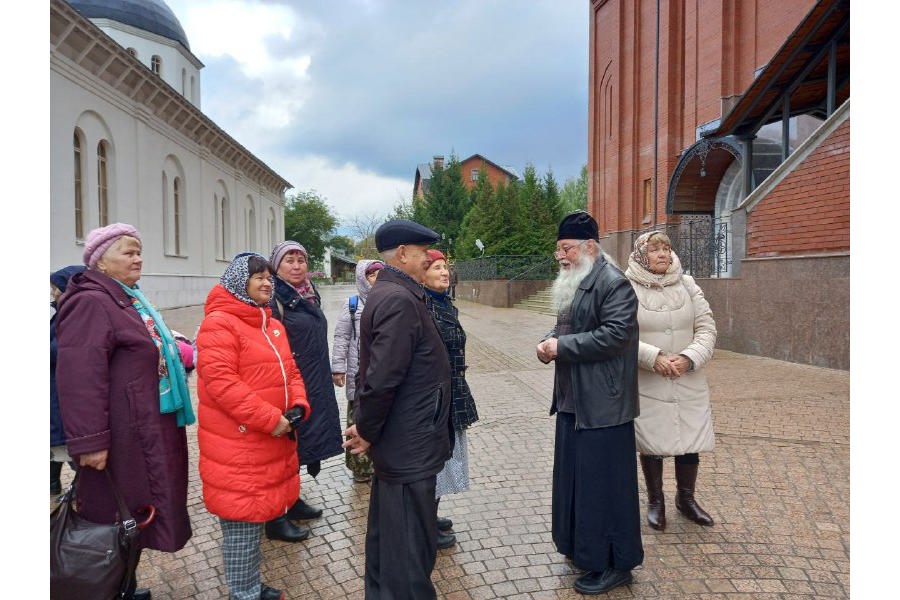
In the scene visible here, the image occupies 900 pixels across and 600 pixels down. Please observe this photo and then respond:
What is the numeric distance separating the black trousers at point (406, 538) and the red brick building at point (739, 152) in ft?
28.2

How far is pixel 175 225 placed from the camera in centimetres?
2638

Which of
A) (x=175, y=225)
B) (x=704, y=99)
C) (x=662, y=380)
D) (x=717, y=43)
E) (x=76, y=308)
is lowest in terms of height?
(x=662, y=380)

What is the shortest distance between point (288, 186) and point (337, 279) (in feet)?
146

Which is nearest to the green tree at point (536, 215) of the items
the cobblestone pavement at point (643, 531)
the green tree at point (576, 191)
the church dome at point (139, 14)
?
the church dome at point (139, 14)

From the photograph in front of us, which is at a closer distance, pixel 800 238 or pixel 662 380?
pixel 662 380

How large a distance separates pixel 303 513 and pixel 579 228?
2.77m

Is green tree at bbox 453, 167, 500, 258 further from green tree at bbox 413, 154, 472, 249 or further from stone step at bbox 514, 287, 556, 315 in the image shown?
green tree at bbox 413, 154, 472, 249

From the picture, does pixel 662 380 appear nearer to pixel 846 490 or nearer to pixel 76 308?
pixel 846 490

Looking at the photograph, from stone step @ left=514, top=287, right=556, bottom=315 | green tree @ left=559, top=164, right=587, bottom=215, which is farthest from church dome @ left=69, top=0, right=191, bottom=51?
green tree @ left=559, top=164, right=587, bottom=215

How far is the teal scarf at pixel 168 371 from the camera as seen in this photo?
10.1ft

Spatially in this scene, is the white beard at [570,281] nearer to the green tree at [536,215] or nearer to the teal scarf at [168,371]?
the teal scarf at [168,371]

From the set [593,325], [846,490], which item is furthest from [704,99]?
[593,325]

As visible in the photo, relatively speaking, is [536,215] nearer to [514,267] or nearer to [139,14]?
[514,267]

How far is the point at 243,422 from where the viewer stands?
298 cm
